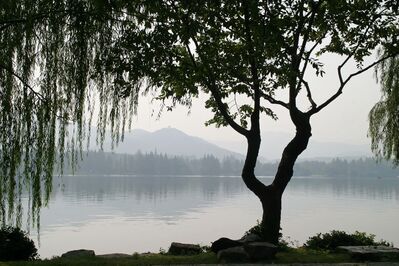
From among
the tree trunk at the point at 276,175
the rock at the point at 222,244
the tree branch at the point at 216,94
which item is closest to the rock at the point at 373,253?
the tree trunk at the point at 276,175

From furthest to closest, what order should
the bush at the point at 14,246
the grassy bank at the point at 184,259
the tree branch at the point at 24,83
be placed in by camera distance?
the bush at the point at 14,246 < the grassy bank at the point at 184,259 < the tree branch at the point at 24,83

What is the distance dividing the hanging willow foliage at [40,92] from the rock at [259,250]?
15.3 ft

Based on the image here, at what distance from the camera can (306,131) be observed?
13609 mm

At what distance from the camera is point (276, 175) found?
1344cm

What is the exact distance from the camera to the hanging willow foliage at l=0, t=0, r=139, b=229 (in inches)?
339

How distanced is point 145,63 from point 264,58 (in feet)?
11.0

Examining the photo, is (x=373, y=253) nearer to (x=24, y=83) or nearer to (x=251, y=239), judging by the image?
(x=251, y=239)

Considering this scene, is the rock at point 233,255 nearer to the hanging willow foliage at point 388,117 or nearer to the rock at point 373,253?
the rock at point 373,253

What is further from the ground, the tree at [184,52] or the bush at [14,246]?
the tree at [184,52]

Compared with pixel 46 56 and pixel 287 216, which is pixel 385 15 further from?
pixel 287 216

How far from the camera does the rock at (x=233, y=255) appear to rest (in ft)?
36.0

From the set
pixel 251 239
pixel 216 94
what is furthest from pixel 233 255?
pixel 216 94

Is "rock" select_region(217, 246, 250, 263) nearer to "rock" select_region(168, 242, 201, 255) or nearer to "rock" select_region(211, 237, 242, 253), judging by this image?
"rock" select_region(211, 237, 242, 253)

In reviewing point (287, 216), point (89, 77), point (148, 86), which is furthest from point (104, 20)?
point (287, 216)
